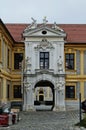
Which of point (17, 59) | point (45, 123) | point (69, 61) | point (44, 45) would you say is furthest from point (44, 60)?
point (45, 123)

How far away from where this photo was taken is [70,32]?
159 feet

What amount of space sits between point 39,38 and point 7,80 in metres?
5.81

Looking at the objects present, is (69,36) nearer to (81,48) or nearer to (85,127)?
(81,48)

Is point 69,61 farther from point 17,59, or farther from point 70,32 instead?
point 17,59

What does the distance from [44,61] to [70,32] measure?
18.0 ft

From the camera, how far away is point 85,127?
2102 centimetres

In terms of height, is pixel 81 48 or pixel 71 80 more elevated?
pixel 81 48

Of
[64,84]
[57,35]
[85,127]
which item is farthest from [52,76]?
[85,127]

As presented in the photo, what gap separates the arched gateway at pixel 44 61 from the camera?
4422cm

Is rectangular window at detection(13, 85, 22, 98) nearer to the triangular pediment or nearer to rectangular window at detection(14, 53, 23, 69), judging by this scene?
rectangular window at detection(14, 53, 23, 69)

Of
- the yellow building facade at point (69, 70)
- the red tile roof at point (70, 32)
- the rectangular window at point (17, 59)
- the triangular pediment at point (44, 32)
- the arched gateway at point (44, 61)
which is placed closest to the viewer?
the arched gateway at point (44, 61)

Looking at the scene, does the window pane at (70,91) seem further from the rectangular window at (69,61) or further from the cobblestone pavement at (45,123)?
the cobblestone pavement at (45,123)

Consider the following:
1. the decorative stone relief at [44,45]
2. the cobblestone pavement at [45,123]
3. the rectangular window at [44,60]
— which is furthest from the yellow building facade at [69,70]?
the cobblestone pavement at [45,123]

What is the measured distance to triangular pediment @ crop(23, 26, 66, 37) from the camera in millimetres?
44531
